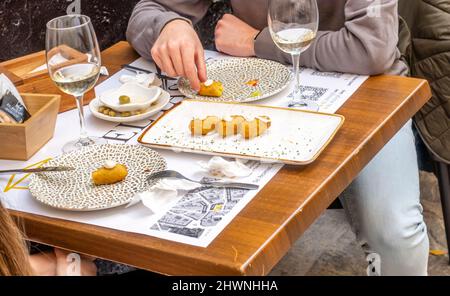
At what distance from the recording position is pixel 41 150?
4.83 feet

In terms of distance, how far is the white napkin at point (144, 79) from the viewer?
173 cm

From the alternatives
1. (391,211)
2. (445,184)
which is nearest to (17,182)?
(391,211)

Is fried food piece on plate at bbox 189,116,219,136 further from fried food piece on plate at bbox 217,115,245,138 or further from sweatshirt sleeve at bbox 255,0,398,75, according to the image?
sweatshirt sleeve at bbox 255,0,398,75

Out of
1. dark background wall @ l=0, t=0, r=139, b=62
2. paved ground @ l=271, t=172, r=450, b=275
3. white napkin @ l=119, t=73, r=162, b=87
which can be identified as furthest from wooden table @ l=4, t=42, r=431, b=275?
dark background wall @ l=0, t=0, r=139, b=62

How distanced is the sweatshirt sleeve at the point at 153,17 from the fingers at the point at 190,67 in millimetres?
199

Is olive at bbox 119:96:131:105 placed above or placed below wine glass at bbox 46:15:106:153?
below

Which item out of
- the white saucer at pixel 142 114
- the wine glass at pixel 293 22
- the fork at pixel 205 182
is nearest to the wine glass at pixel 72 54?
the white saucer at pixel 142 114

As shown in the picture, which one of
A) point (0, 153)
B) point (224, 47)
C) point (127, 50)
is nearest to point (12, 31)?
point (127, 50)

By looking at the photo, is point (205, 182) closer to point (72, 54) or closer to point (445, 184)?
point (72, 54)

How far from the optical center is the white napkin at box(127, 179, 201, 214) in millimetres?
1214

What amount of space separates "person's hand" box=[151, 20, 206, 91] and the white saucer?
3.3 inches

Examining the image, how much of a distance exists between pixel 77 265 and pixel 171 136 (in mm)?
323
